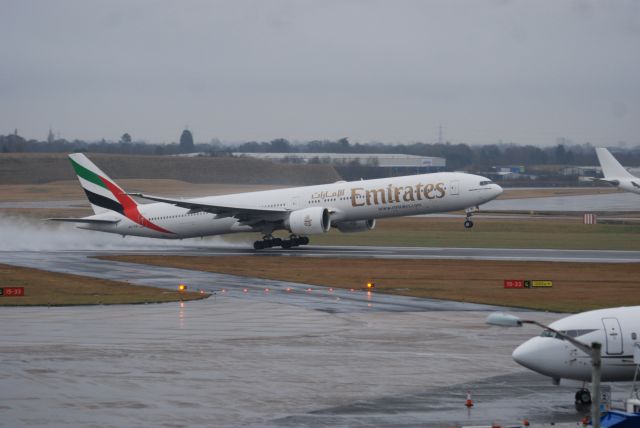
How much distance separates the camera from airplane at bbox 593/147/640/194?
115750 millimetres

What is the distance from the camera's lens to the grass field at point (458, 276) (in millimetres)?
45438

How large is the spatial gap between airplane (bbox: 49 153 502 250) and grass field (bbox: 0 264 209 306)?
13.3m

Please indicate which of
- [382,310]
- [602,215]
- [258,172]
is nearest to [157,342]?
[382,310]

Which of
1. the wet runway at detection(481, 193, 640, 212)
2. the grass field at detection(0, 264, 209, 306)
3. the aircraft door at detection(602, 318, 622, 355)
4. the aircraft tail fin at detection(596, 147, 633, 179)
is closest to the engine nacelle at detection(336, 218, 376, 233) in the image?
the grass field at detection(0, 264, 209, 306)

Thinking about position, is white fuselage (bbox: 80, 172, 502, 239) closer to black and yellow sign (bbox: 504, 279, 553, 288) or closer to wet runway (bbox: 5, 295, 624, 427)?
black and yellow sign (bbox: 504, 279, 553, 288)

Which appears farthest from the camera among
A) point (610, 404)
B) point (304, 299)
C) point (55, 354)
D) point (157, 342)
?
point (304, 299)

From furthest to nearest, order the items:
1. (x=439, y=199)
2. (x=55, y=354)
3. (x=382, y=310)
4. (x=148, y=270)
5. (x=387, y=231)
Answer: (x=387, y=231), (x=439, y=199), (x=148, y=270), (x=382, y=310), (x=55, y=354)

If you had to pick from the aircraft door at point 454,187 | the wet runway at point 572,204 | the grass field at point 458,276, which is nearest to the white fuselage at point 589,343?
the grass field at point 458,276

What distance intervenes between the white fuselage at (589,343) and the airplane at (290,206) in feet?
145

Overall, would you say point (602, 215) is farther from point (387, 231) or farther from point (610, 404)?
point (610, 404)

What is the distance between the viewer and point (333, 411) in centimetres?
2462

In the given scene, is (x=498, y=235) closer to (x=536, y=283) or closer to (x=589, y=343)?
(x=536, y=283)

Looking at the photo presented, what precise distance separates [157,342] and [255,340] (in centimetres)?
330

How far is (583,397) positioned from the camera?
25062 millimetres
